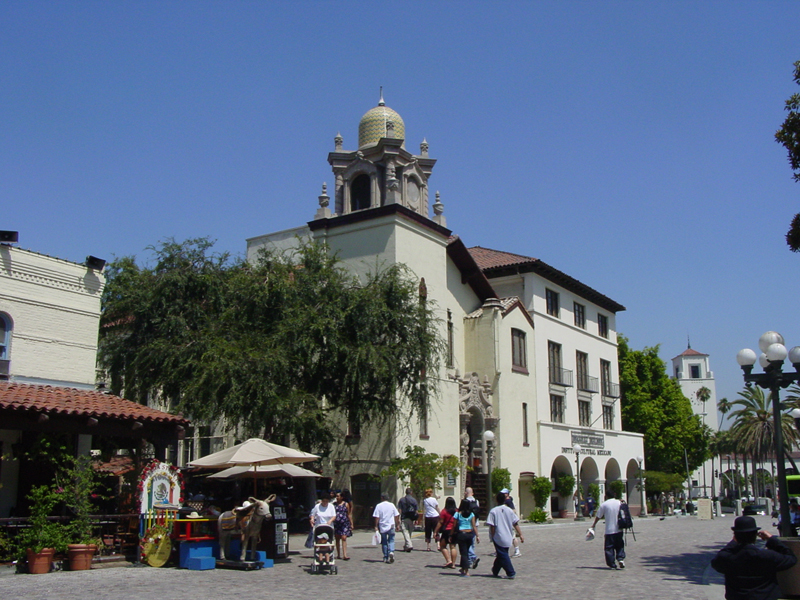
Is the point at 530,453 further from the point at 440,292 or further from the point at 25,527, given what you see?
the point at 25,527

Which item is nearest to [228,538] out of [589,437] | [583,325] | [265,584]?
[265,584]

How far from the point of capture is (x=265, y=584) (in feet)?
47.2

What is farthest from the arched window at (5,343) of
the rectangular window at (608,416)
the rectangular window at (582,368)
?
the rectangular window at (608,416)

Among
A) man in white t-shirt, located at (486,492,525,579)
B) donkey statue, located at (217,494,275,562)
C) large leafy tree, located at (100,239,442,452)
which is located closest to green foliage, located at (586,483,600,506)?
large leafy tree, located at (100,239,442,452)

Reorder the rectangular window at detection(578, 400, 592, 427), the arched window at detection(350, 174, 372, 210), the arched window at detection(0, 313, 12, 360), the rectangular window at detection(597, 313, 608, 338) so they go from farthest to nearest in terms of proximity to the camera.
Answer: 1. the rectangular window at detection(597, 313, 608, 338)
2. the rectangular window at detection(578, 400, 592, 427)
3. the arched window at detection(350, 174, 372, 210)
4. the arched window at detection(0, 313, 12, 360)

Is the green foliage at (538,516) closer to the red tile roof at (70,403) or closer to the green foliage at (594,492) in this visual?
the green foliage at (594,492)

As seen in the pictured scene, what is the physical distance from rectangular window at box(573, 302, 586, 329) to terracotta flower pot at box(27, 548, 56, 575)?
36793 mm

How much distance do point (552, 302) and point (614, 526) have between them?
29678mm

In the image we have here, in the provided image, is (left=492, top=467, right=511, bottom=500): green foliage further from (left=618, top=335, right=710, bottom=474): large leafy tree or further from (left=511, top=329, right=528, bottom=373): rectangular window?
(left=618, top=335, right=710, bottom=474): large leafy tree

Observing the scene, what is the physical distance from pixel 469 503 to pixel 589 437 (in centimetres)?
3115

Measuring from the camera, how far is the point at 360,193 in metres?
36.0

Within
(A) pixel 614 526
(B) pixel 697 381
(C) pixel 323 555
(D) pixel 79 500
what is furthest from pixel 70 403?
(B) pixel 697 381

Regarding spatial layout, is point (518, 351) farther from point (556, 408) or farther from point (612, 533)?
point (612, 533)

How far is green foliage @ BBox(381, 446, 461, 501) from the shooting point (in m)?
28.8
